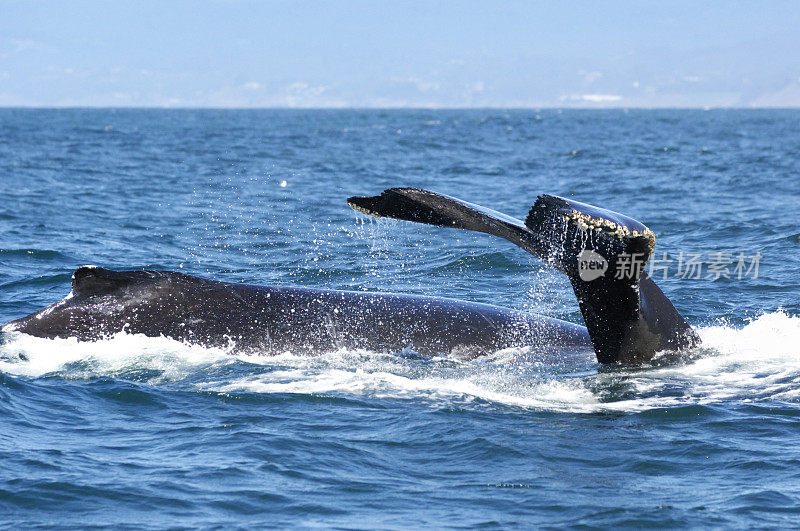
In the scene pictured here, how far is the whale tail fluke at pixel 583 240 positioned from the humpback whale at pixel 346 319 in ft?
0.05

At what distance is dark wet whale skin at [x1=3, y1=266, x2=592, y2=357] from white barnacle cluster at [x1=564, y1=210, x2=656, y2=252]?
167cm

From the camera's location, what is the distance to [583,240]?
6.68m

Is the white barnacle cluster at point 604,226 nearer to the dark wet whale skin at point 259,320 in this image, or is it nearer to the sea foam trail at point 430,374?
the sea foam trail at point 430,374

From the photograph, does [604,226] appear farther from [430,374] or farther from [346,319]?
[346,319]

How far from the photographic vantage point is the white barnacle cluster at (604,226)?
6.54 metres

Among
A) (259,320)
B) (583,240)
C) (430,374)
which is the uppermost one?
(583,240)

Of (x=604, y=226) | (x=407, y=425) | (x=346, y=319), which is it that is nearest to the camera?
(x=604, y=226)

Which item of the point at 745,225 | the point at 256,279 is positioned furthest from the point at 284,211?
the point at 745,225

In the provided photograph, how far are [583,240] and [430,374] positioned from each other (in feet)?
5.82

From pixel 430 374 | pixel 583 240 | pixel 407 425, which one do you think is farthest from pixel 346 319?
pixel 583 240

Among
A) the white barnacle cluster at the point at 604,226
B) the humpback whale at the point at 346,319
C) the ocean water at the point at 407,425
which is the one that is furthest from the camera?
the humpback whale at the point at 346,319

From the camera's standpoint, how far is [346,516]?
5543 millimetres

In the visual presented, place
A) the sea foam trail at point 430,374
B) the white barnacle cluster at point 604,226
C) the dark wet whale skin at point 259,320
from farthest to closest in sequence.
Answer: the dark wet whale skin at point 259,320
the sea foam trail at point 430,374
the white barnacle cluster at point 604,226

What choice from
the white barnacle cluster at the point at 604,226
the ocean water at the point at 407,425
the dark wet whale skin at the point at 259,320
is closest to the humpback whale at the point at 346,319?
the dark wet whale skin at the point at 259,320
